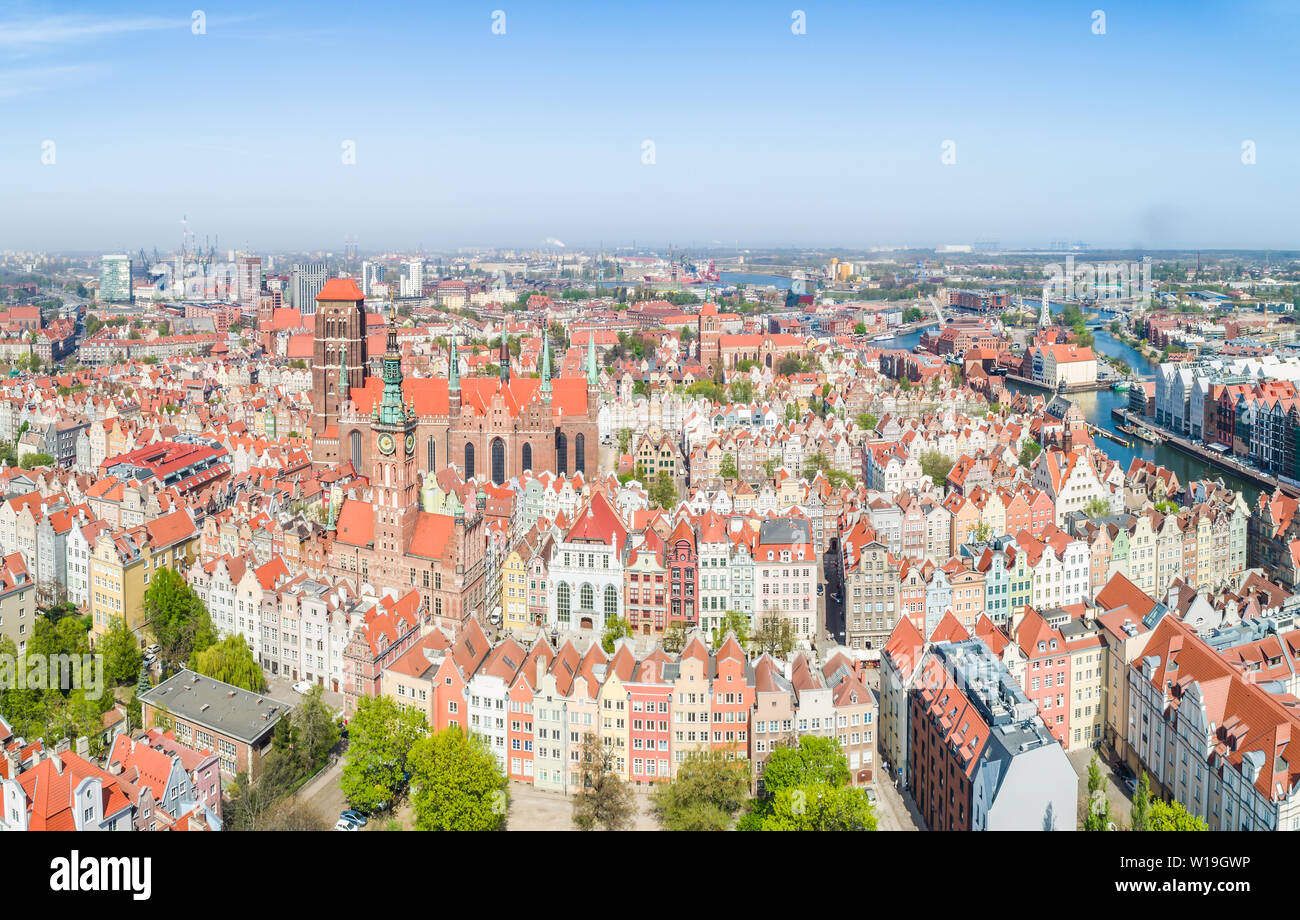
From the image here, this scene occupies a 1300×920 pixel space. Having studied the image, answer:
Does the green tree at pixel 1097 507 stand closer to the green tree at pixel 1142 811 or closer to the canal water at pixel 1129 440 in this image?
the canal water at pixel 1129 440

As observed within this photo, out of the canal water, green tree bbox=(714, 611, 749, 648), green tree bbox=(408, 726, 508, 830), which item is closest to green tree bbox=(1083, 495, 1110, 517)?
the canal water

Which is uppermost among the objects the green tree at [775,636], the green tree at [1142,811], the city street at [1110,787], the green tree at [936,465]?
the green tree at [936,465]

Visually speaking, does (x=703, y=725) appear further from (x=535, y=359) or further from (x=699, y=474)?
(x=535, y=359)

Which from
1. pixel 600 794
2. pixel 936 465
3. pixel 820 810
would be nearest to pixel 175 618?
pixel 600 794

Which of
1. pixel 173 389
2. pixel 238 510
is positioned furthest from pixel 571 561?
pixel 173 389

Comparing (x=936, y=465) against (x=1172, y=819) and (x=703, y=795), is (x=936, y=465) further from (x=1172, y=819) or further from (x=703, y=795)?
(x=1172, y=819)

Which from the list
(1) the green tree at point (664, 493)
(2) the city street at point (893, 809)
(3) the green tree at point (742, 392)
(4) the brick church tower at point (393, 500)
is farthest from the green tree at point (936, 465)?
(2) the city street at point (893, 809)

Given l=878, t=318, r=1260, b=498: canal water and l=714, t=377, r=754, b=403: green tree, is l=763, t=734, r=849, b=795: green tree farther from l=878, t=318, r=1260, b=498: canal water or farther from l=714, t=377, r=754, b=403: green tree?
l=714, t=377, r=754, b=403: green tree
